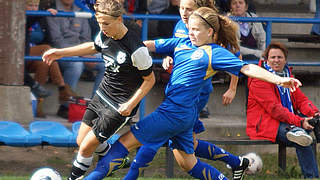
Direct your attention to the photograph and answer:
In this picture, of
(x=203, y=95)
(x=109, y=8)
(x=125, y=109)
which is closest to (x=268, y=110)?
(x=203, y=95)

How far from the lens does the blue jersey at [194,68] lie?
6.02m

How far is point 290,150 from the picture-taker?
10047mm

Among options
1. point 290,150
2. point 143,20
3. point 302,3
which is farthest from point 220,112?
point 302,3

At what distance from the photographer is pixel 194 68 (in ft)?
20.2

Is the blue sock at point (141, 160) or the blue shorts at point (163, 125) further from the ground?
the blue shorts at point (163, 125)

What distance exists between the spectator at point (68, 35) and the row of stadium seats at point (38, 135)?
4.33ft

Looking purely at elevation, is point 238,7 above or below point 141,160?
above

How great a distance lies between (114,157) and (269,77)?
1.45 m

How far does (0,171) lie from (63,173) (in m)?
0.72

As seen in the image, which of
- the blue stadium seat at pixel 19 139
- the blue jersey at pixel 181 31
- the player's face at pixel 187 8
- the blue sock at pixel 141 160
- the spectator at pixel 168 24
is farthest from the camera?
the spectator at pixel 168 24

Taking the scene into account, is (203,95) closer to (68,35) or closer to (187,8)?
(187,8)

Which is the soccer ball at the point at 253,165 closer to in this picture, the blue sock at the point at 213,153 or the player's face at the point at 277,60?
the blue sock at the point at 213,153

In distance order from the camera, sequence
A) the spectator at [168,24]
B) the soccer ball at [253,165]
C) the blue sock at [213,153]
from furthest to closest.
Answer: the spectator at [168,24] < the soccer ball at [253,165] < the blue sock at [213,153]

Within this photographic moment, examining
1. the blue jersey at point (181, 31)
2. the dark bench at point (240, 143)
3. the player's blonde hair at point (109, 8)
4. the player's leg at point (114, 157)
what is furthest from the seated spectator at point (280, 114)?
the player's blonde hair at point (109, 8)
